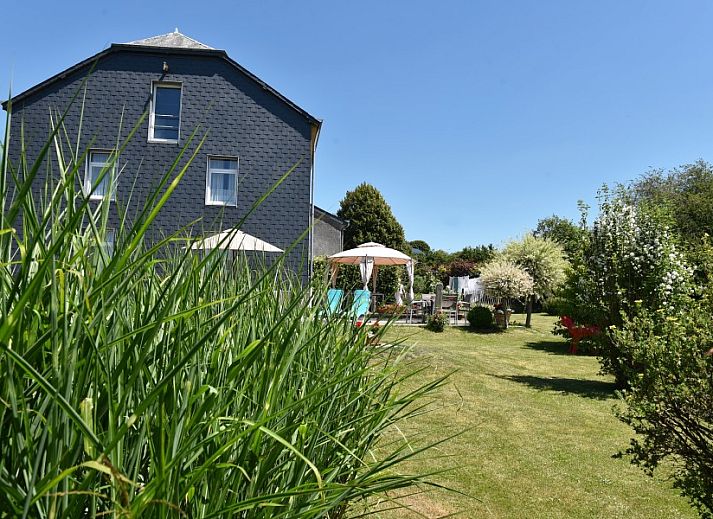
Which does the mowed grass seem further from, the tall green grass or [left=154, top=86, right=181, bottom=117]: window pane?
[left=154, top=86, right=181, bottom=117]: window pane

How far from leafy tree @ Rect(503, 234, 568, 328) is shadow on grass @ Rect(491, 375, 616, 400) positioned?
1063cm

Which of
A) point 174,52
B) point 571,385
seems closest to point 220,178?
point 174,52

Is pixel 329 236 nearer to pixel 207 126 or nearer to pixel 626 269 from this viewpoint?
pixel 207 126

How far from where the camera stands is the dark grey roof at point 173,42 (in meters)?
14.9

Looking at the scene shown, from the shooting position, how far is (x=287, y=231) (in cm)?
1474

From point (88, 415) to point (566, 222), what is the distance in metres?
54.5

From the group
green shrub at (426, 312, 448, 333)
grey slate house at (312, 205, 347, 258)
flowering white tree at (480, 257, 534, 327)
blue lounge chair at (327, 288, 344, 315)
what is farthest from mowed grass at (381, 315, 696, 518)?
grey slate house at (312, 205, 347, 258)

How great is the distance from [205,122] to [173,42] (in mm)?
2836

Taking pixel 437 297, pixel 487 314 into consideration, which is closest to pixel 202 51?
pixel 437 297

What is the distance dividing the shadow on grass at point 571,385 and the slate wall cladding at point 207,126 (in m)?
7.21

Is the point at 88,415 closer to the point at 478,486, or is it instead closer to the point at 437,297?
the point at 478,486

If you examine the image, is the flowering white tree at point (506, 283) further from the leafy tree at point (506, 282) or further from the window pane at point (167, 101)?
the window pane at point (167, 101)

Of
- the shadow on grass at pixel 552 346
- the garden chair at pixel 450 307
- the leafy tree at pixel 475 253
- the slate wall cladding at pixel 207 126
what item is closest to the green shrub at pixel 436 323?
the garden chair at pixel 450 307

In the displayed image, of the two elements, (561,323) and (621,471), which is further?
(561,323)
